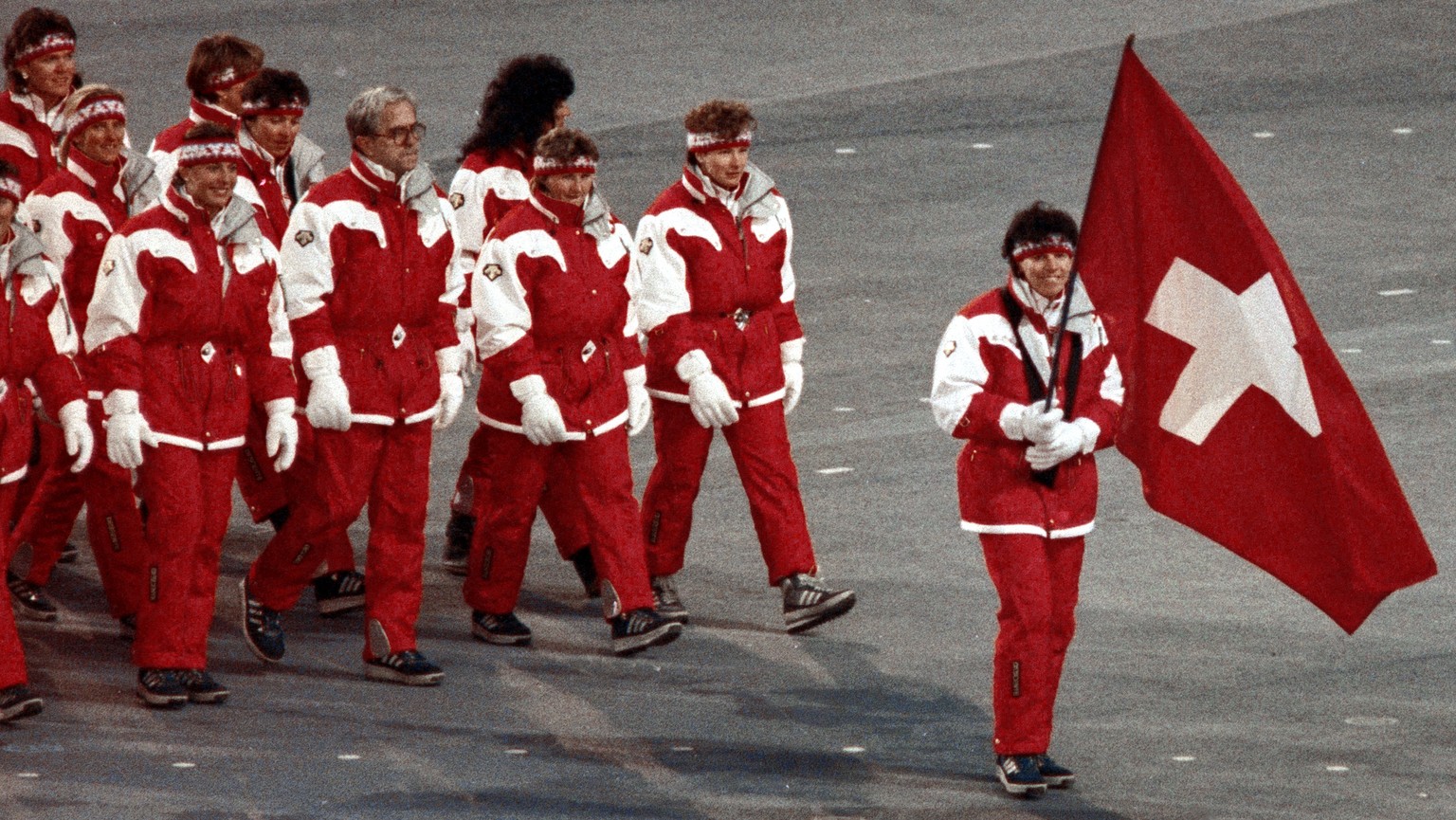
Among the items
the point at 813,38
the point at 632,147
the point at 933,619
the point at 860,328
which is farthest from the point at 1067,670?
the point at 813,38

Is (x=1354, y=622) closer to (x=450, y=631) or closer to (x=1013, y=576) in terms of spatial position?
(x=1013, y=576)

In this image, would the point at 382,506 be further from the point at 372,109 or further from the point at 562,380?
the point at 372,109

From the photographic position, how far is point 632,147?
1686 cm

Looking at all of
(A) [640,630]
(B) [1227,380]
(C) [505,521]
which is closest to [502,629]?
(C) [505,521]

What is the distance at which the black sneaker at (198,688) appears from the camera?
9523mm

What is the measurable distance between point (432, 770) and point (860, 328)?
582 centimetres

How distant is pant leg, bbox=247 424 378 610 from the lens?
978cm

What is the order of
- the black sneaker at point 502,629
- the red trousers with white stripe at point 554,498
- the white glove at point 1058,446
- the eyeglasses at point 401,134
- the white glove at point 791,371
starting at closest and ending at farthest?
the white glove at point 1058,446 → the eyeglasses at point 401,134 → the black sneaker at point 502,629 → the red trousers with white stripe at point 554,498 → the white glove at point 791,371

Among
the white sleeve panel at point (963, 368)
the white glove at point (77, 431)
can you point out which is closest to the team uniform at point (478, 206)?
the white glove at point (77, 431)

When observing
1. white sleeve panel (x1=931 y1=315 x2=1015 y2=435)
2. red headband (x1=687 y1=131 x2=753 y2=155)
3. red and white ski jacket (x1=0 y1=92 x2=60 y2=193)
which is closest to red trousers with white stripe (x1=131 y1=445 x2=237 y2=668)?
red headband (x1=687 y1=131 x2=753 y2=155)

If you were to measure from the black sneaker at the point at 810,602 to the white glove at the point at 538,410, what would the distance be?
1.05 m

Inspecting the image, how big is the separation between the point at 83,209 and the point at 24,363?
1.30m

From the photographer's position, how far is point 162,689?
372 inches

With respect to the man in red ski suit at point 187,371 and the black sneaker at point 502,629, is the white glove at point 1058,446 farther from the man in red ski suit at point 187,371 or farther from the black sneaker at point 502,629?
the man in red ski suit at point 187,371
